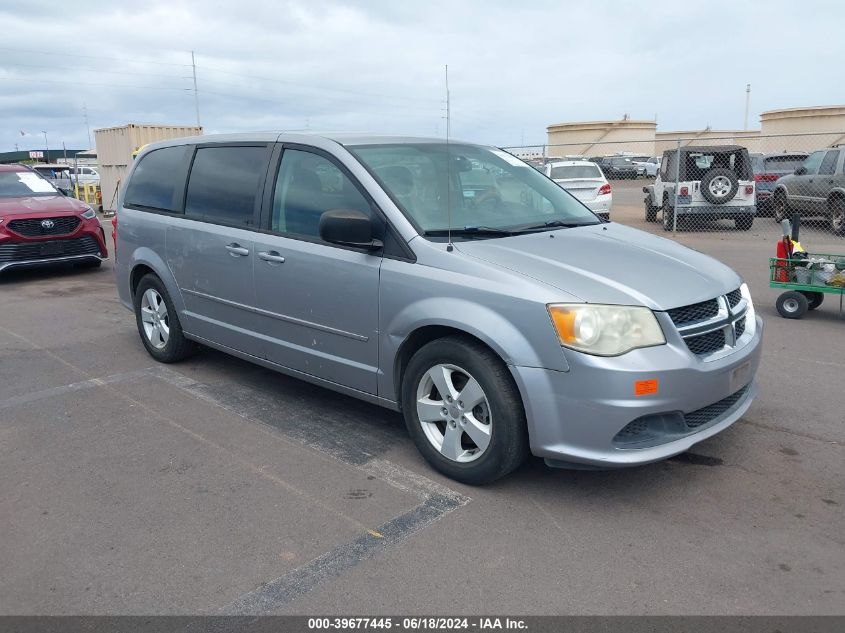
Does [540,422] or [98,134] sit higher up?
[98,134]

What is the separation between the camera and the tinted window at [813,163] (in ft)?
51.2

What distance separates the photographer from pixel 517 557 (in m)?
3.27

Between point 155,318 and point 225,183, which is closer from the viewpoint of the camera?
point 225,183

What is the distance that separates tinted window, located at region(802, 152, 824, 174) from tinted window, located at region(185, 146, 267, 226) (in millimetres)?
14076

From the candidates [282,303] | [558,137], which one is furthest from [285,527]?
[558,137]

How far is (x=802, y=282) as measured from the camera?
759cm

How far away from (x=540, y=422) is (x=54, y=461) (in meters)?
2.85

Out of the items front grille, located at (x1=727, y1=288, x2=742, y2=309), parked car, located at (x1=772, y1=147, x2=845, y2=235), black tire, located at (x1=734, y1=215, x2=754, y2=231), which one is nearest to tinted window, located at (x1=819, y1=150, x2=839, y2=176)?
parked car, located at (x1=772, y1=147, x2=845, y2=235)

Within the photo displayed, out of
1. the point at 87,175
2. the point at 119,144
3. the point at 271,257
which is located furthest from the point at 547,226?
the point at 87,175

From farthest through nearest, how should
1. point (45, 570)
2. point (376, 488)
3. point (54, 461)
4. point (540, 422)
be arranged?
point (54, 461) < point (376, 488) < point (540, 422) < point (45, 570)

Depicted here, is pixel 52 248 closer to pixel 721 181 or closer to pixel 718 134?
pixel 721 181

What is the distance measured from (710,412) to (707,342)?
0.36 meters
